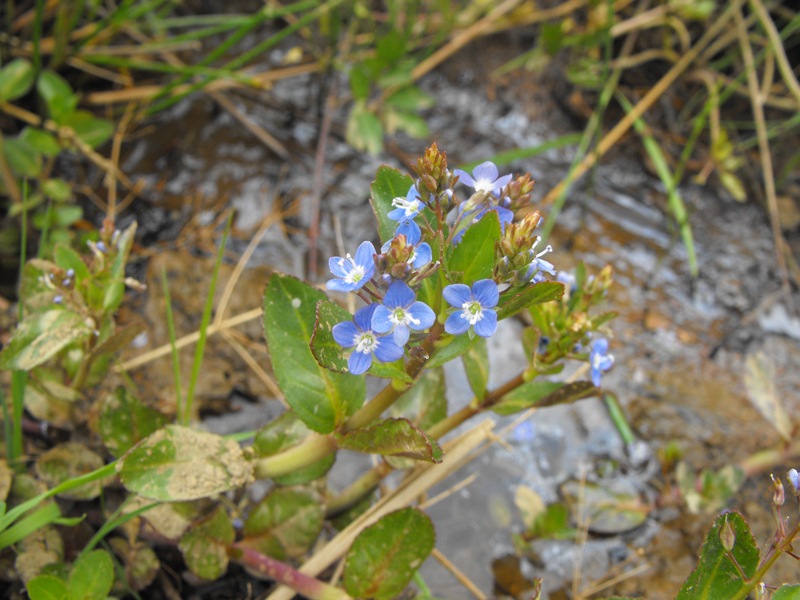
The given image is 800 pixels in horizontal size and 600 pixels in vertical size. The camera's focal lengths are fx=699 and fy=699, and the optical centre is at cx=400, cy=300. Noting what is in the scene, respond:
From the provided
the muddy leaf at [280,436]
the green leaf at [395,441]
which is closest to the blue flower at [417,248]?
the green leaf at [395,441]

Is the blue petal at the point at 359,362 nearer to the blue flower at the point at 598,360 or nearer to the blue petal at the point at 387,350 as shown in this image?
the blue petal at the point at 387,350

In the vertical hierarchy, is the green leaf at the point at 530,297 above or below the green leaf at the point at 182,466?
above

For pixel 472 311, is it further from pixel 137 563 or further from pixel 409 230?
pixel 137 563

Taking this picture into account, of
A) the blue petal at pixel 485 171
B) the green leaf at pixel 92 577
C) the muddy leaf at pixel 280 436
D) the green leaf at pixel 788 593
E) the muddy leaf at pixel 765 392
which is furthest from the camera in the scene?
the muddy leaf at pixel 765 392

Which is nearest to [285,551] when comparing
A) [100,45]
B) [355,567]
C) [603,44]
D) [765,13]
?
[355,567]

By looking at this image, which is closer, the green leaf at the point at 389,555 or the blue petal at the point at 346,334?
the blue petal at the point at 346,334

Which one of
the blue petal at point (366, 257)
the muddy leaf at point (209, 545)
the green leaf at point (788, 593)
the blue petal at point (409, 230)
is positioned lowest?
the muddy leaf at point (209, 545)

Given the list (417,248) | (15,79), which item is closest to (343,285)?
(417,248)
